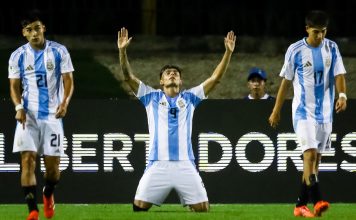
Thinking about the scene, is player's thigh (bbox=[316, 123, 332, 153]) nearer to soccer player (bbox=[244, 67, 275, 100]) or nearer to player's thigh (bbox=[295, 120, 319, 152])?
player's thigh (bbox=[295, 120, 319, 152])

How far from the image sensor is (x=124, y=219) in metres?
15.2

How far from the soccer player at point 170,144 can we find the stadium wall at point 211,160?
2209mm

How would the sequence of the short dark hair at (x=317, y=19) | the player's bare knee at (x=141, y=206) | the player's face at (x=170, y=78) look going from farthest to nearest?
the player's bare knee at (x=141, y=206) < the player's face at (x=170, y=78) < the short dark hair at (x=317, y=19)

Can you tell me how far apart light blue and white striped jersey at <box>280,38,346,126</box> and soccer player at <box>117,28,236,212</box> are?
851mm

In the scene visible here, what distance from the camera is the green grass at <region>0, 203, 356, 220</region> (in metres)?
15.5

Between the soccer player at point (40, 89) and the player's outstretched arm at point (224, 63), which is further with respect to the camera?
the player's outstretched arm at point (224, 63)

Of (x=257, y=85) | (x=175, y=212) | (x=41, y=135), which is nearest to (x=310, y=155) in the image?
(x=175, y=212)

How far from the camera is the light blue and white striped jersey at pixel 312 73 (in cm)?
1561

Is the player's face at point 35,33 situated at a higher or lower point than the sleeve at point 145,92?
higher

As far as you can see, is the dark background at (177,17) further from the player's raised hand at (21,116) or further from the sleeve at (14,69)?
the player's raised hand at (21,116)

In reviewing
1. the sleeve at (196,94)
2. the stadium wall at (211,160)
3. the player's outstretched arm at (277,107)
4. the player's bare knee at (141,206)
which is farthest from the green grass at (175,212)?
the sleeve at (196,94)

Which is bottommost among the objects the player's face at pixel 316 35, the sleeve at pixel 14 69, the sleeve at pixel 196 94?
the sleeve at pixel 196 94

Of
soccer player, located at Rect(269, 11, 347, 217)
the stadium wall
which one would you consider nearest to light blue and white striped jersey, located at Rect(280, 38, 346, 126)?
soccer player, located at Rect(269, 11, 347, 217)

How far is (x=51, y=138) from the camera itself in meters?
15.5
